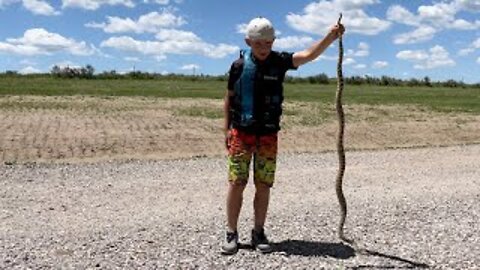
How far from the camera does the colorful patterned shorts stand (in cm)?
713

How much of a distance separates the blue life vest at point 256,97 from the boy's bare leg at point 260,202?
2.05ft

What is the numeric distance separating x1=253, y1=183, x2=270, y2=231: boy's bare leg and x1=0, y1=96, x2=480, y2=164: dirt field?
9.73 m

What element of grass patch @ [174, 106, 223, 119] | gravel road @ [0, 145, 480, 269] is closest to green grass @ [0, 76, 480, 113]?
grass patch @ [174, 106, 223, 119]

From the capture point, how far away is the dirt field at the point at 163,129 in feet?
59.3

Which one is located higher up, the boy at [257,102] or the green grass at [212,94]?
the boy at [257,102]

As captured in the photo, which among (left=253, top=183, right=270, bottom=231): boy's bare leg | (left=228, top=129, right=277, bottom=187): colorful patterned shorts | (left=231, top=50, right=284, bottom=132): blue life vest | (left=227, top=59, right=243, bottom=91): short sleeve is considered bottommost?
(left=253, top=183, right=270, bottom=231): boy's bare leg

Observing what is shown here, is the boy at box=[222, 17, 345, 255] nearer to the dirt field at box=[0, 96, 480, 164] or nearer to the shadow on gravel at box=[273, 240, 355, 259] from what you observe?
the shadow on gravel at box=[273, 240, 355, 259]

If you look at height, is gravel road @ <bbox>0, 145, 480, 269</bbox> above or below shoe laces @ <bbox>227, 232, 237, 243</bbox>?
below

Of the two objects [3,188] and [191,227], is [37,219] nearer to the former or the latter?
[191,227]

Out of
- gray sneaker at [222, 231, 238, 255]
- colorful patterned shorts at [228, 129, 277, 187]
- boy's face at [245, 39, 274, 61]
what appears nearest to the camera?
boy's face at [245, 39, 274, 61]

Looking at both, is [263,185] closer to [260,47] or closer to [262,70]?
[262,70]

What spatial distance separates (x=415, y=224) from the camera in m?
8.91


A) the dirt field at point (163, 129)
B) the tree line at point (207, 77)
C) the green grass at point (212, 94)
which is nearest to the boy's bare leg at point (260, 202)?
the dirt field at point (163, 129)

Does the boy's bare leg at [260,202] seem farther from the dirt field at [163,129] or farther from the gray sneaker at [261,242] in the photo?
the dirt field at [163,129]
